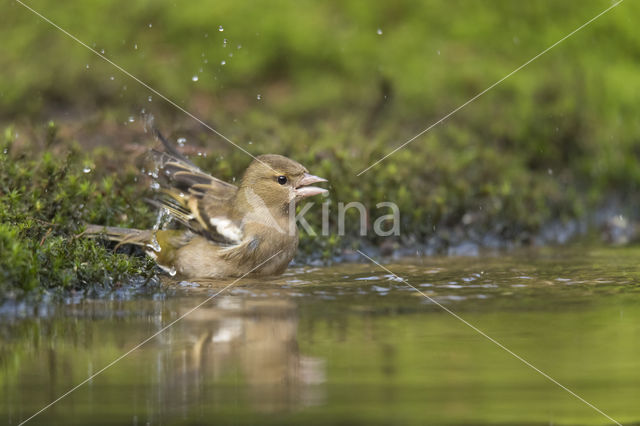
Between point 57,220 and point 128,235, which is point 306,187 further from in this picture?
point 57,220

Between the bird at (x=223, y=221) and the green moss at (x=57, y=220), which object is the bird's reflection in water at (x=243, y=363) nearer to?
the green moss at (x=57, y=220)

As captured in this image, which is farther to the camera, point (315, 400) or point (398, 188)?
point (398, 188)

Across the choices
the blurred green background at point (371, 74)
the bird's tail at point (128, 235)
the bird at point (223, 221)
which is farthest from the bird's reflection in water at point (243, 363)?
the blurred green background at point (371, 74)

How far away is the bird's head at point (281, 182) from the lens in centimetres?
696

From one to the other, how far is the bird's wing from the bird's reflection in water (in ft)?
4.82

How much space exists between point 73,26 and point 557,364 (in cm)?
868

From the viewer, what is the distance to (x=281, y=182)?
700 centimetres

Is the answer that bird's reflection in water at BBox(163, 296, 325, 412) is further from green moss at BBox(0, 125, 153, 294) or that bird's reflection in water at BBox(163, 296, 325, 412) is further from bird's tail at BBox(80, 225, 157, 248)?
bird's tail at BBox(80, 225, 157, 248)

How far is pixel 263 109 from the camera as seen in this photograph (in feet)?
37.6

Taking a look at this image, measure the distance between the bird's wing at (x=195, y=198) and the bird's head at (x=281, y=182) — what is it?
0.92 feet

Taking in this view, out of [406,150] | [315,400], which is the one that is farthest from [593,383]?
[406,150]

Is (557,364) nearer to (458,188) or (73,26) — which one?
(458,188)

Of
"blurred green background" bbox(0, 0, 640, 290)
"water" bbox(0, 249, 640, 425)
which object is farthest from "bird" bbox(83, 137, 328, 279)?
"blurred green background" bbox(0, 0, 640, 290)

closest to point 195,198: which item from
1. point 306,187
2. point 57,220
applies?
point 306,187
